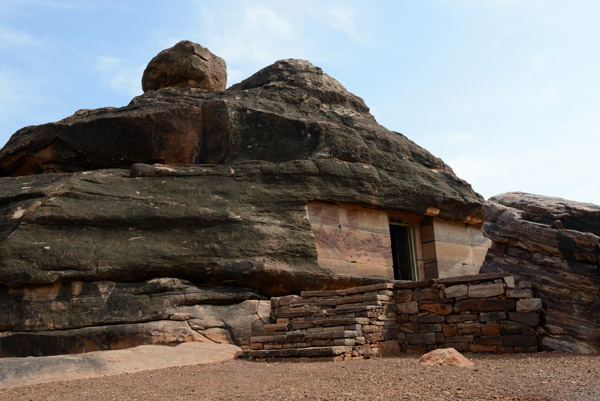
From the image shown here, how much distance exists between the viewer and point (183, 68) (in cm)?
1436

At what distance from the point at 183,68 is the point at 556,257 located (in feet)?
34.4

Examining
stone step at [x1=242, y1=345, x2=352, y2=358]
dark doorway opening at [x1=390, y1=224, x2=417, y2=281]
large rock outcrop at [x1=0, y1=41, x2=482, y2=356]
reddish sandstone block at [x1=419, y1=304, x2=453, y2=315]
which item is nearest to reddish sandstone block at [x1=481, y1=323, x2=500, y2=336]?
reddish sandstone block at [x1=419, y1=304, x2=453, y2=315]

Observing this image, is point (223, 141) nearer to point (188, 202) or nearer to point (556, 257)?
point (188, 202)

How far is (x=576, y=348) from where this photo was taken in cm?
686

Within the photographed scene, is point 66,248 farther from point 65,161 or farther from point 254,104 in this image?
point 254,104

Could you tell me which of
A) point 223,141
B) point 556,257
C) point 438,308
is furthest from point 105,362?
point 556,257

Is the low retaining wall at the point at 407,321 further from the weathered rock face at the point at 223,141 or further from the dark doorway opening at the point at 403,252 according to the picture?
the dark doorway opening at the point at 403,252

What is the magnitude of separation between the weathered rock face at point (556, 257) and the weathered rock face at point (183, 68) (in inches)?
351

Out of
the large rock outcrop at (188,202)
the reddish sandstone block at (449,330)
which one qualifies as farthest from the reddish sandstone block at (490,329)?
the large rock outcrop at (188,202)

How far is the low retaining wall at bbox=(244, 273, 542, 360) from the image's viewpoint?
7.33 metres

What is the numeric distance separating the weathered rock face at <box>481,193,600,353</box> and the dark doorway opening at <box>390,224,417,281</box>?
404cm

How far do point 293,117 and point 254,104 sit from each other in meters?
0.94

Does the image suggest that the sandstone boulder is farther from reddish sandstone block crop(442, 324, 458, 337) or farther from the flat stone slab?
the flat stone slab

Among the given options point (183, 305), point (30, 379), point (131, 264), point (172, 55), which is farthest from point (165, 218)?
point (172, 55)
